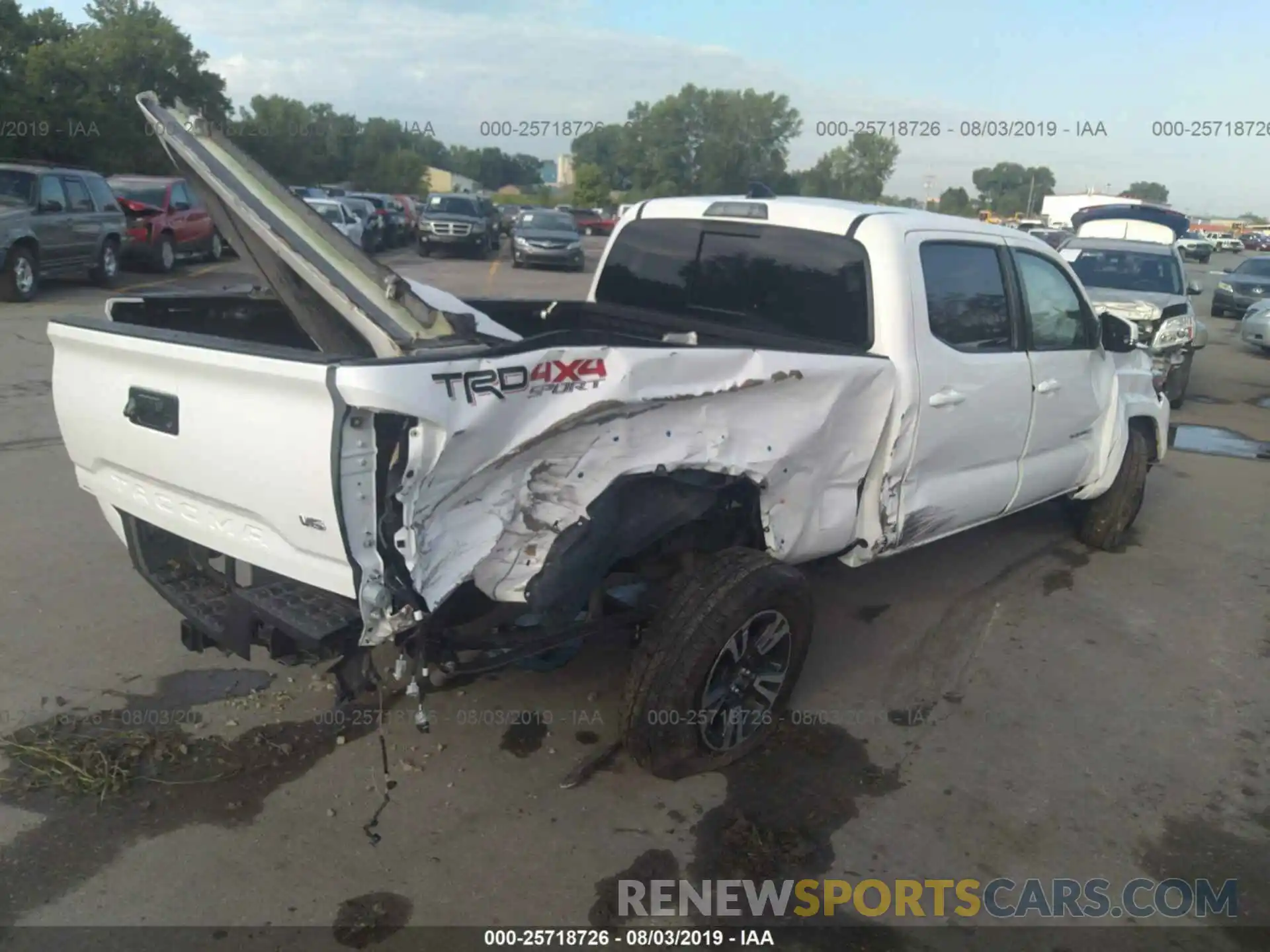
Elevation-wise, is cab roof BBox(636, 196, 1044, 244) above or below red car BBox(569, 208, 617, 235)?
above

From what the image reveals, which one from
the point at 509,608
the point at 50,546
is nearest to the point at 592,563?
the point at 509,608

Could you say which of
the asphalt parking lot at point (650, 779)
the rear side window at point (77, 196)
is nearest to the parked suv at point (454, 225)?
the rear side window at point (77, 196)

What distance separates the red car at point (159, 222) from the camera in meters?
18.0

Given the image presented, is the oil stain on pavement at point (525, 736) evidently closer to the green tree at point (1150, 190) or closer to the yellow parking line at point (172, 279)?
the yellow parking line at point (172, 279)

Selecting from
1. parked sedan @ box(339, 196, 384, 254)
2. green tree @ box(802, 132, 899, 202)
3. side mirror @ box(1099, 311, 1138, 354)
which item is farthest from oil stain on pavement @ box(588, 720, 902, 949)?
green tree @ box(802, 132, 899, 202)

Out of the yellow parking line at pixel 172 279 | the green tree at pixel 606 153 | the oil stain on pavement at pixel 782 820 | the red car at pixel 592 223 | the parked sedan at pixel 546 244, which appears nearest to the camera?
the oil stain on pavement at pixel 782 820

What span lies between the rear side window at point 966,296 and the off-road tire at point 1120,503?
2.01 meters

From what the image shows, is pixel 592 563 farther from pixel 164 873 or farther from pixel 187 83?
pixel 187 83

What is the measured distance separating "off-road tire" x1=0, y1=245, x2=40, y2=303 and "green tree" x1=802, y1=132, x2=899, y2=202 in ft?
75.6

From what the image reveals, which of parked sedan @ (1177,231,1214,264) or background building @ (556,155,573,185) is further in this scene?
background building @ (556,155,573,185)

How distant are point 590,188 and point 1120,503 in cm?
5572

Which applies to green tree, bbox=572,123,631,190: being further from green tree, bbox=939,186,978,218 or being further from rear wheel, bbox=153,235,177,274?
rear wheel, bbox=153,235,177,274

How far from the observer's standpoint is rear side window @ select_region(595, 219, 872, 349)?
424 cm

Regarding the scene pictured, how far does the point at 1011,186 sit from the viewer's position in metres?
66.8
